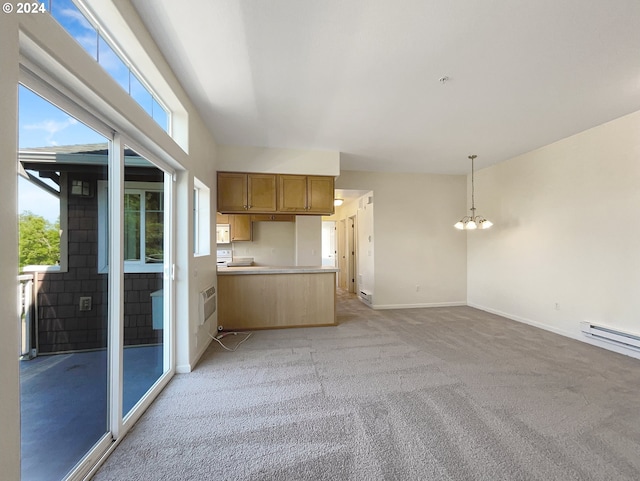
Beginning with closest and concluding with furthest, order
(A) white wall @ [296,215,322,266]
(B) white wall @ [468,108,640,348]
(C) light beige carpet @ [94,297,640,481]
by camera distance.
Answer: (C) light beige carpet @ [94,297,640,481], (B) white wall @ [468,108,640,348], (A) white wall @ [296,215,322,266]

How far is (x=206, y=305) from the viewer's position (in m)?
3.05

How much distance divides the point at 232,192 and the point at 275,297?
70.6 inches

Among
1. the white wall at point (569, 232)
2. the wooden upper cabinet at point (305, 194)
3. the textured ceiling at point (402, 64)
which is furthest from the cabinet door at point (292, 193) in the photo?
the white wall at point (569, 232)

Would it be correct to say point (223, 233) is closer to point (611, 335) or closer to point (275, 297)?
point (275, 297)

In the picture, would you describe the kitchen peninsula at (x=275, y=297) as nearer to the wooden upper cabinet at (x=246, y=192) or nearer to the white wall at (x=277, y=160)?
the wooden upper cabinet at (x=246, y=192)

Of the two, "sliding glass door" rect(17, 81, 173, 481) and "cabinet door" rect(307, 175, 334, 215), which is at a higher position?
"cabinet door" rect(307, 175, 334, 215)

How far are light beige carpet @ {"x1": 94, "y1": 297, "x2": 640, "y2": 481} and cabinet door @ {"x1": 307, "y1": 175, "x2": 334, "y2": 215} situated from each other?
2123 mm

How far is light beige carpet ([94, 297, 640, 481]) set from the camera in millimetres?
1458

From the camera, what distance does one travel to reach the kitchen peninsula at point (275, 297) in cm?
388

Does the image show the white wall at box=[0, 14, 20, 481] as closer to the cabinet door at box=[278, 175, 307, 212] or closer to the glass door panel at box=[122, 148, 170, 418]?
the glass door panel at box=[122, 148, 170, 418]

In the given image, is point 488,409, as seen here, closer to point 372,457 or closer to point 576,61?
point 372,457

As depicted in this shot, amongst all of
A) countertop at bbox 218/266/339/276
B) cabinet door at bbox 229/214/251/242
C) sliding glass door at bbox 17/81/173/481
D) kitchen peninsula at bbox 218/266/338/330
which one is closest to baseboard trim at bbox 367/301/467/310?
kitchen peninsula at bbox 218/266/338/330

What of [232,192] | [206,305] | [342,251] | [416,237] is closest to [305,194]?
[232,192]

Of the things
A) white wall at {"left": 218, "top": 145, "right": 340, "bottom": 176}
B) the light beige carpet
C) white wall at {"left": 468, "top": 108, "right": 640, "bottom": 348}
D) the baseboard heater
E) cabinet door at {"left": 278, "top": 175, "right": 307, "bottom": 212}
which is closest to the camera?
the light beige carpet
